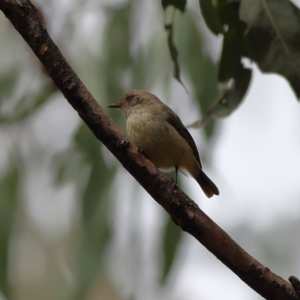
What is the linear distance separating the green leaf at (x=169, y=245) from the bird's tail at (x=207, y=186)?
480 mm

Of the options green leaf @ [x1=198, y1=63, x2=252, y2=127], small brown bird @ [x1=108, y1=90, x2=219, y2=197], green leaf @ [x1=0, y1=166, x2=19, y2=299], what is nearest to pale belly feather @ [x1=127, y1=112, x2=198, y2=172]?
small brown bird @ [x1=108, y1=90, x2=219, y2=197]

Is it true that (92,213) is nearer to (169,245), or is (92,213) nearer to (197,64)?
(169,245)

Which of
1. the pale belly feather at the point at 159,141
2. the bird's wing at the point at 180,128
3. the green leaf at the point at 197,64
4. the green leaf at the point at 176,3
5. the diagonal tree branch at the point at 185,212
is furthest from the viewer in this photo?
the green leaf at the point at 197,64

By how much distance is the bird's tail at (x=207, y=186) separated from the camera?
13.0 ft

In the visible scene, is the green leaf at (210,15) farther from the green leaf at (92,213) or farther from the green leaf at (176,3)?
the green leaf at (92,213)

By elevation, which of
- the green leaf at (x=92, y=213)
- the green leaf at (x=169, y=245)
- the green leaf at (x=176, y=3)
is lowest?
the green leaf at (x=169, y=245)

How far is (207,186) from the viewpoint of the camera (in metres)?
3.96

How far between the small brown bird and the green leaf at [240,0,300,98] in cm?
92

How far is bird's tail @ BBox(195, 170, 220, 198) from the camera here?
3949 mm

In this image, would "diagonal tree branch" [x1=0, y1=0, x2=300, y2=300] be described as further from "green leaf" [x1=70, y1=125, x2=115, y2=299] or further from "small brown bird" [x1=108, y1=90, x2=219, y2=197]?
"green leaf" [x1=70, y1=125, x2=115, y2=299]

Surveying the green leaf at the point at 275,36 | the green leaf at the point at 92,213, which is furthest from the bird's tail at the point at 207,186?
the green leaf at the point at 275,36

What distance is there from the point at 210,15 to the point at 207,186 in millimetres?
→ 1645

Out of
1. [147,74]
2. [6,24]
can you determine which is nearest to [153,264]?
[147,74]

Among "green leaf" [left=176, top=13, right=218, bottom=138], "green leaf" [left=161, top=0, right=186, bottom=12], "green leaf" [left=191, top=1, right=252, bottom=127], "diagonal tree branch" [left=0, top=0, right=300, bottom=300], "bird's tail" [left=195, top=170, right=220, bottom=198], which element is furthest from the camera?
"bird's tail" [left=195, top=170, right=220, bottom=198]
